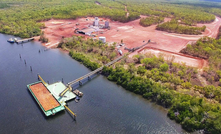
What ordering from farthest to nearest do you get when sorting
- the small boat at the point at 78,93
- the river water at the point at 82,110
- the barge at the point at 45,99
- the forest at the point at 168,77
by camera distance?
1. the small boat at the point at 78,93
2. the barge at the point at 45,99
3. the forest at the point at 168,77
4. the river water at the point at 82,110

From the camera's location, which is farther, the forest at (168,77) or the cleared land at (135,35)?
the cleared land at (135,35)

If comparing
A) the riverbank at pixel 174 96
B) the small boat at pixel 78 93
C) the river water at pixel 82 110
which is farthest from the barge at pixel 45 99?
the riverbank at pixel 174 96

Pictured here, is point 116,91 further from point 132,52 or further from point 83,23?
point 83,23

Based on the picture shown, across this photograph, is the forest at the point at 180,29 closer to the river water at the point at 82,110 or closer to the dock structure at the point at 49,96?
the river water at the point at 82,110

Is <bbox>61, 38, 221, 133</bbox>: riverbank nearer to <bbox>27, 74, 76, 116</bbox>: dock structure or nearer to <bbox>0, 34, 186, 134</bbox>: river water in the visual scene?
<bbox>0, 34, 186, 134</bbox>: river water

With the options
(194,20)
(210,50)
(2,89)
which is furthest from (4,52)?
(194,20)
